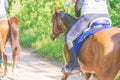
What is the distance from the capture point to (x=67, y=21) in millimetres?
7551

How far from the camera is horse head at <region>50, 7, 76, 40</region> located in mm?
7488

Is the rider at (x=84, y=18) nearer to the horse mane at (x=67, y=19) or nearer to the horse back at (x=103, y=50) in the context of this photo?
the horse back at (x=103, y=50)

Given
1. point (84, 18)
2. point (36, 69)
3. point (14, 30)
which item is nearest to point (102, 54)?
point (84, 18)

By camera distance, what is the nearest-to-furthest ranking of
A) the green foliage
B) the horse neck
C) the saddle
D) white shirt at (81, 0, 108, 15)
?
the saddle
white shirt at (81, 0, 108, 15)
the horse neck
the green foliage

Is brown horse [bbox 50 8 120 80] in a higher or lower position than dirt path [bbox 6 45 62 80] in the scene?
higher

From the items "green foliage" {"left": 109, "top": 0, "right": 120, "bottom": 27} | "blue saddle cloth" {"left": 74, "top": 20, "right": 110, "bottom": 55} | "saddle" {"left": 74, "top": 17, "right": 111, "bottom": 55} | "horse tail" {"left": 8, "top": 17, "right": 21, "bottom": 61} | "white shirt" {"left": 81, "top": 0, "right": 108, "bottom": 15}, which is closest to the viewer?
"blue saddle cloth" {"left": 74, "top": 20, "right": 110, "bottom": 55}

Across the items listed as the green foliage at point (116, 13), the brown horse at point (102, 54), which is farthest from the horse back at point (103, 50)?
the green foliage at point (116, 13)

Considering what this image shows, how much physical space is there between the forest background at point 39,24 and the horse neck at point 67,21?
3182 millimetres

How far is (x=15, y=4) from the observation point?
17.2 meters

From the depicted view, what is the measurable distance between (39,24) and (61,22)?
7279mm

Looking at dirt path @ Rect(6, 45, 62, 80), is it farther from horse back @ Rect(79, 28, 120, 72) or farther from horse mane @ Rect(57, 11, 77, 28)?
horse back @ Rect(79, 28, 120, 72)

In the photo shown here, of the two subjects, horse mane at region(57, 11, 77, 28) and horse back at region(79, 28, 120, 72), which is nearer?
horse back at region(79, 28, 120, 72)

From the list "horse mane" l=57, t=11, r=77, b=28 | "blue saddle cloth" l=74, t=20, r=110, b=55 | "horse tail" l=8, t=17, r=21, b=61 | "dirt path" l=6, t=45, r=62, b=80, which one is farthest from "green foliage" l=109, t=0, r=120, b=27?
"blue saddle cloth" l=74, t=20, r=110, b=55

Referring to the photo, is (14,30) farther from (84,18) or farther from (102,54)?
(102,54)
